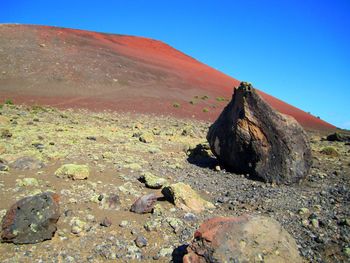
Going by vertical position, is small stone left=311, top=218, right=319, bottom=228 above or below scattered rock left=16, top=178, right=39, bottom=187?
above

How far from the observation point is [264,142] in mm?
6273

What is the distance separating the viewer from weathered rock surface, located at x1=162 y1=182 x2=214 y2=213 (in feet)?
15.4

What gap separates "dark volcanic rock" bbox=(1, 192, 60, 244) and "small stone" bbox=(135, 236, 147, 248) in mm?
884

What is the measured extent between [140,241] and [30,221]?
3.80 ft

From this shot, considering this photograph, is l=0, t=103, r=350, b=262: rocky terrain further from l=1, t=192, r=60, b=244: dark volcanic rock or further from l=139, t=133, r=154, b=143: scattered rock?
l=139, t=133, r=154, b=143: scattered rock

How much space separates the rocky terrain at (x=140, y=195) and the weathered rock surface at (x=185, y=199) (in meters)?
0.02

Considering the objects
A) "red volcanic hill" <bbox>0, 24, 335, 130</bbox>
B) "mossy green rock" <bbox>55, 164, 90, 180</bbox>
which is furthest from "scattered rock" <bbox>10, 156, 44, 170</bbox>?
"red volcanic hill" <bbox>0, 24, 335, 130</bbox>

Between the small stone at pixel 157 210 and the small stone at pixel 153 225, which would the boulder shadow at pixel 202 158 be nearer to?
the small stone at pixel 157 210

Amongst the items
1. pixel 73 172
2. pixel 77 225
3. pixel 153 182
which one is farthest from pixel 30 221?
pixel 153 182

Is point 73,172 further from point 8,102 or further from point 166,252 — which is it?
point 8,102

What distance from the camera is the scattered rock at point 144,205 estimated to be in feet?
14.5

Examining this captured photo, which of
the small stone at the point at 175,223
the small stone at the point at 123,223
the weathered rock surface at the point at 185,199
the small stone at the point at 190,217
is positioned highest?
the weathered rock surface at the point at 185,199

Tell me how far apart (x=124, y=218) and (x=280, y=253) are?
A: 1.98m

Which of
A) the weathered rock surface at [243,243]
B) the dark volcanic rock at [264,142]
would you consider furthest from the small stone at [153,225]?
the dark volcanic rock at [264,142]
